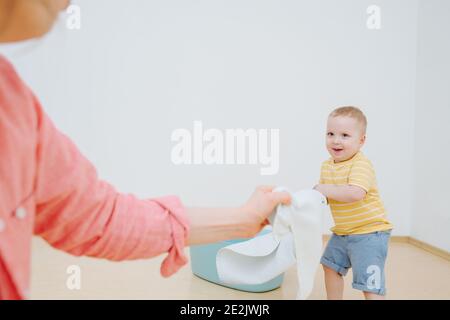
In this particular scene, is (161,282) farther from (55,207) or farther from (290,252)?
(55,207)

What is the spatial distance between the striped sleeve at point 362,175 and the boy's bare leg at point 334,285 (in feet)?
1.10

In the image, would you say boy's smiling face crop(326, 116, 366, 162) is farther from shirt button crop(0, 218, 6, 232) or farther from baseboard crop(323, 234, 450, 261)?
shirt button crop(0, 218, 6, 232)

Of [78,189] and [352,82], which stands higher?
[352,82]

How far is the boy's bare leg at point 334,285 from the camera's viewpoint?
1476 millimetres

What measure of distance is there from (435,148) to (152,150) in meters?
1.61

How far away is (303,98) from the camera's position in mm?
2492

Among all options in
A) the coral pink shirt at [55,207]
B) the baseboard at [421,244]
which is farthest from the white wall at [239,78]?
the coral pink shirt at [55,207]

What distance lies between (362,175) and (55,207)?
1125mm

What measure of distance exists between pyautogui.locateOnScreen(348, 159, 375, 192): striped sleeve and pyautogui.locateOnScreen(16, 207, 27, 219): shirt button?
3.78 ft

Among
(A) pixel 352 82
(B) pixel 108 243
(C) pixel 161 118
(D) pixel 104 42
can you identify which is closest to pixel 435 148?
(A) pixel 352 82

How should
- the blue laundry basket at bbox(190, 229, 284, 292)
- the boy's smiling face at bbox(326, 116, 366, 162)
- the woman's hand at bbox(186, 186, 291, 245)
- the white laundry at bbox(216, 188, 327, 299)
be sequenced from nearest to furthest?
the woman's hand at bbox(186, 186, 291, 245) → the white laundry at bbox(216, 188, 327, 299) → the boy's smiling face at bbox(326, 116, 366, 162) → the blue laundry basket at bbox(190, 229, 284, 292)

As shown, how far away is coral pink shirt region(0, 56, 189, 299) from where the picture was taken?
425mm

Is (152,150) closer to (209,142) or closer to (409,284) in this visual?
(209,142)

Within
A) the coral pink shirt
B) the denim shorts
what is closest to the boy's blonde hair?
the denim shorts
